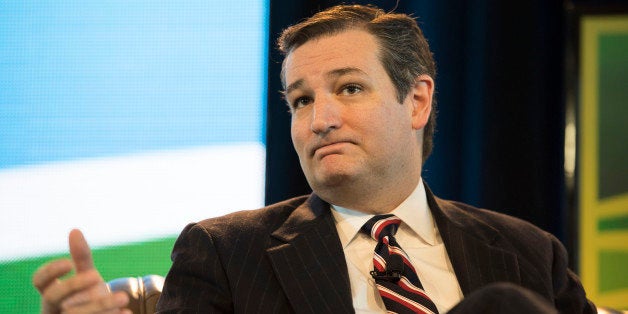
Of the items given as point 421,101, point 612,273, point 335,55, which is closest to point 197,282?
point 335,55

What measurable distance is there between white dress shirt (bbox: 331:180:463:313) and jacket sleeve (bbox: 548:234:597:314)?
29cm

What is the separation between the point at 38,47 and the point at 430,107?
131 cm

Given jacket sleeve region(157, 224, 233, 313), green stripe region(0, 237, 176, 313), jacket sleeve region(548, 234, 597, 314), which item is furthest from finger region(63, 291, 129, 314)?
green stripe region(0, 237, 176, 313)

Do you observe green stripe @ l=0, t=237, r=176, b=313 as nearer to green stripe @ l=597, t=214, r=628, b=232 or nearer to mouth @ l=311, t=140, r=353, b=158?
mouth @ l=311, t=140, r=353, b=158

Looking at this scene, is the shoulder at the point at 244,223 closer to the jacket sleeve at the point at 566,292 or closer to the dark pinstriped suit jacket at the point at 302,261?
the dark pinstriped suit jacket at the point at 302,261

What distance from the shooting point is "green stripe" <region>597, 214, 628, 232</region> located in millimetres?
2873

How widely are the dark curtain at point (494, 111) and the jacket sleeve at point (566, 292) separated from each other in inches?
32.9

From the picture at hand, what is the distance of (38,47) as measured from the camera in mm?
2670

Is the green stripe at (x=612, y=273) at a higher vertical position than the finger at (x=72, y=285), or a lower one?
lower

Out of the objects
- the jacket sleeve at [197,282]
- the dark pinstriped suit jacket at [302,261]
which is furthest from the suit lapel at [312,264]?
the jacket sleeve at [197,282]

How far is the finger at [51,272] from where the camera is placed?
50.9 inches

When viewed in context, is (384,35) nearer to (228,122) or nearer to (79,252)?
(228,122)

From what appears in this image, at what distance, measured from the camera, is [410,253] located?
2.02 metres

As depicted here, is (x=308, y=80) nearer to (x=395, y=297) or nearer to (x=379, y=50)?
(x=379, y=50)
